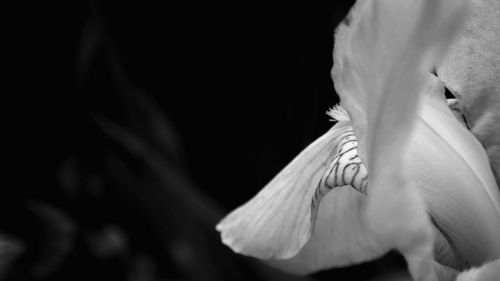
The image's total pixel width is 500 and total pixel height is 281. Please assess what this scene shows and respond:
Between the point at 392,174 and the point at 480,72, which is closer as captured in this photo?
the point at 392,174

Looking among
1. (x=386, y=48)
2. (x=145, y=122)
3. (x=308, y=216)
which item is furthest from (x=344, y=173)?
(x=145, y=122)

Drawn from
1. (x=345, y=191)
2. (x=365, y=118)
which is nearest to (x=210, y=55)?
(x=345, y=191)

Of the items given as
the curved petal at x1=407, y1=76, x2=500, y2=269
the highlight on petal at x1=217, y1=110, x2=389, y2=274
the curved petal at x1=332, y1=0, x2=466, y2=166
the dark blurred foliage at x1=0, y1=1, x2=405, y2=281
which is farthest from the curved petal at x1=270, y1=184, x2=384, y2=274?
the dark blurred foliage at x1=0, y1=1, x2=405, y2=281

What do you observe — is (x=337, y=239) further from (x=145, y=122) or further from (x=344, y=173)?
(x=145, y=122)

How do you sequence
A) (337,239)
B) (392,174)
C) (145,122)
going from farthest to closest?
1. (145,122)
2. (337,239)
3. (392,174)

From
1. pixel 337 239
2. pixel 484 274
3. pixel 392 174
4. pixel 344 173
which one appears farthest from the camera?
pixel 337 239

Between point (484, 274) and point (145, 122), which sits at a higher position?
point (145, 122)

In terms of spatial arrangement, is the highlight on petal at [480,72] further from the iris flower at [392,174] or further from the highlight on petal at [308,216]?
the highlight on petal at [308,216]

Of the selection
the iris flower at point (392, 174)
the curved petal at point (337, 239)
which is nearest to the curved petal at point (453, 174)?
the iris flower at point (392, 174)
